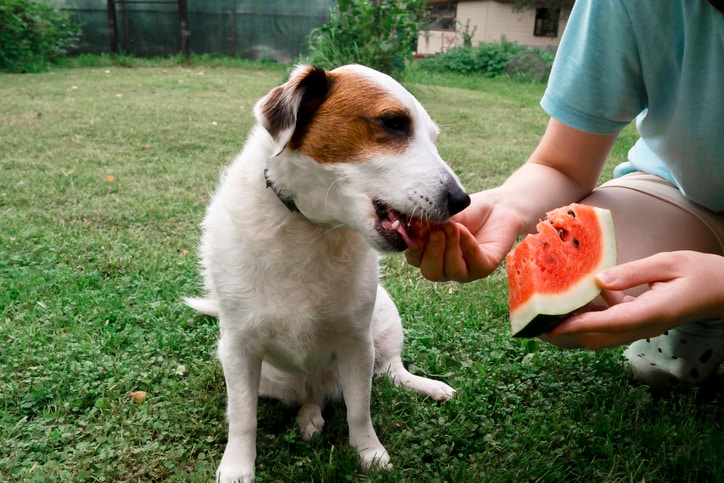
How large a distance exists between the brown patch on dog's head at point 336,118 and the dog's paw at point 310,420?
3.48 feet

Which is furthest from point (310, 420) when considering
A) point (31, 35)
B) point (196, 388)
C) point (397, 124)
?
point (31, 35)

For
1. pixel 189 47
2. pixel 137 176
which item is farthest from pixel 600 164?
pixel 189 47

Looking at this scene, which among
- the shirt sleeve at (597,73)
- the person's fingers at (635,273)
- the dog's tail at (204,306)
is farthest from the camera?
the dog's tail at (204,306)

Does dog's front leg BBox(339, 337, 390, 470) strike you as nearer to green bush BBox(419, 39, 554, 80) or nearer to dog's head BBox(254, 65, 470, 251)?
dog's head BBox(254, 65, 470, 251)

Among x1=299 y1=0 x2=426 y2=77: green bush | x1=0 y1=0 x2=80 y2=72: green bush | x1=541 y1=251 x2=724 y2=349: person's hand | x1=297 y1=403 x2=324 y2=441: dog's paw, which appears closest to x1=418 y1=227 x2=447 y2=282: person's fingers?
x1=541 y1=251 x2=724 y2=349: person's hand

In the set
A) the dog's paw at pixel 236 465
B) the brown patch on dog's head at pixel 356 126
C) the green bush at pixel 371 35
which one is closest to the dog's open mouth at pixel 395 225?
the brown patch on dog's head at pixel 356 126

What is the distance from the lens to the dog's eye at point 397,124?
1.86 meters

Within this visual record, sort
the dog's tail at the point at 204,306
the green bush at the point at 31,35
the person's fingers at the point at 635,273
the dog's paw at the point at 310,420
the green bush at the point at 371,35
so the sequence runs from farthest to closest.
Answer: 1. the green bush at the point at 31,35
2. the green bush at the point at 371,35
3. the dog's tail at the point at 204,306
4. the dog's paw at the point at 310,420
5. the person's fingers at the point at 635,273

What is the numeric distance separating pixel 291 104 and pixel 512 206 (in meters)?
0.88

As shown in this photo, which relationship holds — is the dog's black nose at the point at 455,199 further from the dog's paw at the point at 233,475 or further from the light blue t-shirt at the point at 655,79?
the dog's paw at the point at 233,475

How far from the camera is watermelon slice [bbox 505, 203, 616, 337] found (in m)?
1.66

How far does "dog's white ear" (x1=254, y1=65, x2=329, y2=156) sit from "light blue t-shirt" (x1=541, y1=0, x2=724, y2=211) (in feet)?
2.85

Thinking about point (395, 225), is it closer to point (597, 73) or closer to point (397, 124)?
point (397, 124)

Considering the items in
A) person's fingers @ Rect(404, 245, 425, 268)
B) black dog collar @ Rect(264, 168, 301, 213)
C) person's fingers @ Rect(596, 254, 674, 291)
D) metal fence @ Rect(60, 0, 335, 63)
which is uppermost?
metal fence @ Rect(60, 0, 335, 63)
